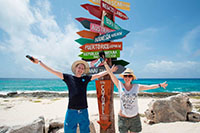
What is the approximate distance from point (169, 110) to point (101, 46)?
441 cm

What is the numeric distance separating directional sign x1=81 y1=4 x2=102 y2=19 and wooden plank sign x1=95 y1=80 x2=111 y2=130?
2.21 metres

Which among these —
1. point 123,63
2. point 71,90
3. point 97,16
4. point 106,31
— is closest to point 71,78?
point 71,90

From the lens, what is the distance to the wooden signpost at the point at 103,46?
345cm

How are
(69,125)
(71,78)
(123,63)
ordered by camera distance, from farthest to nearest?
1. (123,63)
2. (71,78)
3. (69,125)

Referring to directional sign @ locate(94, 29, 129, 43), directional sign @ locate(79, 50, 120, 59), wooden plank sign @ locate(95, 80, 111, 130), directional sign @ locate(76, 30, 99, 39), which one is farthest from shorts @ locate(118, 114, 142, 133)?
directional sign @ locate(76, 30, 99, 39)

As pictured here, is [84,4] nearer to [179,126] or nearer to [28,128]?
[28,128]

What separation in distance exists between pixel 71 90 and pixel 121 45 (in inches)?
78.8

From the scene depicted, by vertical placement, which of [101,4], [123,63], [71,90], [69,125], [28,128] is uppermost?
[101,4]

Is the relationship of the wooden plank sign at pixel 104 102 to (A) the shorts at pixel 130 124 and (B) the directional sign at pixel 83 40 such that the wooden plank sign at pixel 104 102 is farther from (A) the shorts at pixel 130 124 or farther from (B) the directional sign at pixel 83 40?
(B) the directional sign at pixel 83 40

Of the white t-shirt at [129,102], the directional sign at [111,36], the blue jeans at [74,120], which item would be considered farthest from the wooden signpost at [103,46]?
the blue jeans at [74,120]

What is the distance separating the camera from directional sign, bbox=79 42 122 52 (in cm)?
354

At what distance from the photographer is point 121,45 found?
11.6ft

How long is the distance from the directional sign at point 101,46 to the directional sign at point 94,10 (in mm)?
1028

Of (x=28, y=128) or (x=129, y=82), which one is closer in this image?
(x=129, y=82)
